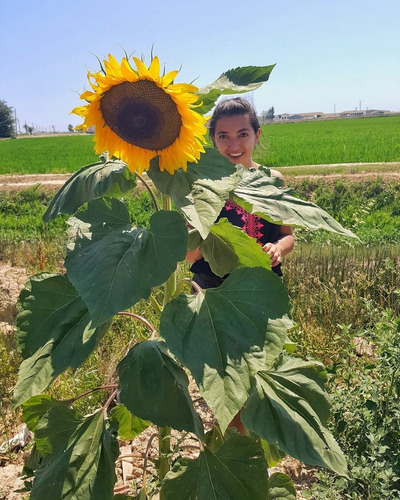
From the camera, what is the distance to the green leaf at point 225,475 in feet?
4.02

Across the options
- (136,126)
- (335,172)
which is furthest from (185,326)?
(335,172)

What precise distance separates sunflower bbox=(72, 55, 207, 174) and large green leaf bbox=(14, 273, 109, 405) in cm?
35

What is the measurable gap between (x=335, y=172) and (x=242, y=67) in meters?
10.9

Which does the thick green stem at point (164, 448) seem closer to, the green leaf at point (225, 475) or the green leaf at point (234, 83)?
the green leaf at point (225, 475)

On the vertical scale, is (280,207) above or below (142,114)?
below

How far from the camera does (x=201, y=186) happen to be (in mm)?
1098

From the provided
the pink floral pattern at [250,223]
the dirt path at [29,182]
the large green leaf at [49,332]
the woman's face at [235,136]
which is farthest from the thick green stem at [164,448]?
→ the dirt path at [29,182]

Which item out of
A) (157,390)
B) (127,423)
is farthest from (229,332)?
(127,423)

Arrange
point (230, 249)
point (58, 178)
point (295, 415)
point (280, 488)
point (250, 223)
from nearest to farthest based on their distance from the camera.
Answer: point (295, 415) → point (230, 249) → point (280, 488) → point (250, 223) → point (58, 178)

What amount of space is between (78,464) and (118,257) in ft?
1.96

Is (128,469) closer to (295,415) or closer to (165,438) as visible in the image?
(165,438)

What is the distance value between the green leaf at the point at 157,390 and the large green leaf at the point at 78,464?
0.22 m

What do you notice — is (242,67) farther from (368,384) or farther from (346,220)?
(346,220)

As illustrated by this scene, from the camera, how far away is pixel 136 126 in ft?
3.81
